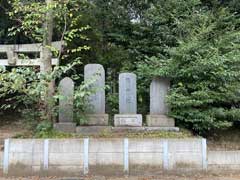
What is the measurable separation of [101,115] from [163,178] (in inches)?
100

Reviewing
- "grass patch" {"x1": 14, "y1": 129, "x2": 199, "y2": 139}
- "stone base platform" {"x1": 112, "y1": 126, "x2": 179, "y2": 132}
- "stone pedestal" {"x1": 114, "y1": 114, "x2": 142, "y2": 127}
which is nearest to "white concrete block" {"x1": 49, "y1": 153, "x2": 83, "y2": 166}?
"grass patch" {"x1": 14, "y1": 129, "x2": 199, "y2": 139}

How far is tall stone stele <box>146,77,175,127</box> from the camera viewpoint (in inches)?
349

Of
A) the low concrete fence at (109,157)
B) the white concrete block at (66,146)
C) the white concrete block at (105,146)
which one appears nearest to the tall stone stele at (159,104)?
the low concrete fence at (109,157)

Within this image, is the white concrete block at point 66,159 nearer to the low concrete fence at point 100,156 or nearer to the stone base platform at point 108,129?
the low concrete fence at point 100,156

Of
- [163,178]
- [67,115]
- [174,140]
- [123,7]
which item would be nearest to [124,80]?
[67,115]

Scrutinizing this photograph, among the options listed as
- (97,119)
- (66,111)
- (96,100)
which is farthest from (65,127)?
(96,100)

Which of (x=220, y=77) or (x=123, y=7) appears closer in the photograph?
(x=220, y=77)

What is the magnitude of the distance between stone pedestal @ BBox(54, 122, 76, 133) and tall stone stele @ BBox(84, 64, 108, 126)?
348 mm

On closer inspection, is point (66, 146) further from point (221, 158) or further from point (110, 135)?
point (221, 158)

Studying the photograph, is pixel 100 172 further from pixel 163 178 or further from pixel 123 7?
pixel 123 7

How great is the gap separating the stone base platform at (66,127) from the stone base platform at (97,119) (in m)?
0.39

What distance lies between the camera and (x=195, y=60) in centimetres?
887

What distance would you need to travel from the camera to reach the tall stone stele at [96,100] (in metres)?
8.72

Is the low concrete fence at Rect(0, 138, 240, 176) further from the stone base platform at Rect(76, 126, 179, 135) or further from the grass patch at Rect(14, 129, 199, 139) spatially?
the stone base platform at Rect(76, 126, 179, 135)
